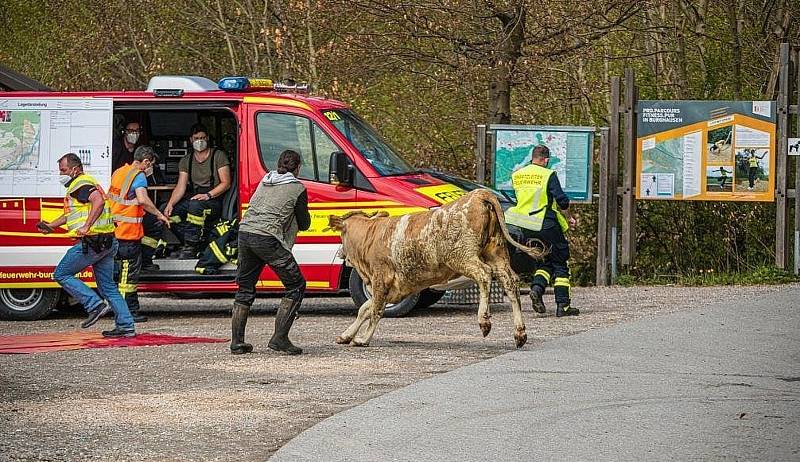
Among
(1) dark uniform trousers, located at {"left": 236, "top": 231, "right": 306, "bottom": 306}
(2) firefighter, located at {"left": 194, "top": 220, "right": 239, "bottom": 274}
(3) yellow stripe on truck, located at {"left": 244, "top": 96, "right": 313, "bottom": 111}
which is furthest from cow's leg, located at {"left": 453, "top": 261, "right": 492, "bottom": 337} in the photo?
(2) firefighter, located at {"left": 194, "top": 220, "right": 239, "bottom": 274}

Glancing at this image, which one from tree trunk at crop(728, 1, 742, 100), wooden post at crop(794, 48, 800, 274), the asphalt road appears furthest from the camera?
tree trunk at crop(728, 1, 742, 100)

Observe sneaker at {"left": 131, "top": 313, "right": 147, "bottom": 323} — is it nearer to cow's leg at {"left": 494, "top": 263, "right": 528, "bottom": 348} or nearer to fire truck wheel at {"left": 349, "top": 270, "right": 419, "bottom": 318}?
A: fire truck wheel at {"left": 349, "top": 270, "right": 419, "bottom": 318}

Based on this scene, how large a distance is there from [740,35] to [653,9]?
6.51 ft

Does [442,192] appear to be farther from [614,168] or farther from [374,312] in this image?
[614,168]

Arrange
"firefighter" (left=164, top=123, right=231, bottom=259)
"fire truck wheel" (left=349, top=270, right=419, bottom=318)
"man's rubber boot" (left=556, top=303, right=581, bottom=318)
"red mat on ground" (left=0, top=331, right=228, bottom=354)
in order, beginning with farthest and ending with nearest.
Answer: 1. "firefighter" (left=164, top=123, right=231, bottom=259)
2. "fire truck wheel" (left=349, top=270, right=419, bottom=318)
3. "man's rubber boot" (left=556, top=303, right=581, bottom=318)
4. "red mat on ground" (left=0, top=331, right=228, bottom=354)

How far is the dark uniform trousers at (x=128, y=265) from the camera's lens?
15.0 meters

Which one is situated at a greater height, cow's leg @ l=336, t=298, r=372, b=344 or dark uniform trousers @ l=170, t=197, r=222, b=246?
dark uniform trousers @ l=170, t=197, r=222, b=246

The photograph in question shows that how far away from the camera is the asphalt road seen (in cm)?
772

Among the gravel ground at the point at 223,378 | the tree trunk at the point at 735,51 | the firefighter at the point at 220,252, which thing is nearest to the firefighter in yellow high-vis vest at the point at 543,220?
the gravel ground at the point at 223,378

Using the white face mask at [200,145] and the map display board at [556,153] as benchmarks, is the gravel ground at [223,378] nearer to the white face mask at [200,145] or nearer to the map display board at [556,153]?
the white face mask at [200,145]

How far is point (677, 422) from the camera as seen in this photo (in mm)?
8445

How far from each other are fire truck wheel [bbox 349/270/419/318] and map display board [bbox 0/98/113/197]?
304 centimetres

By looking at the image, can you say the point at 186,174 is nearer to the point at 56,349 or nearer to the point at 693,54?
the point at 56,349

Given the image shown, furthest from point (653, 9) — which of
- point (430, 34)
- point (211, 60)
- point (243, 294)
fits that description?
point (243, 294)
